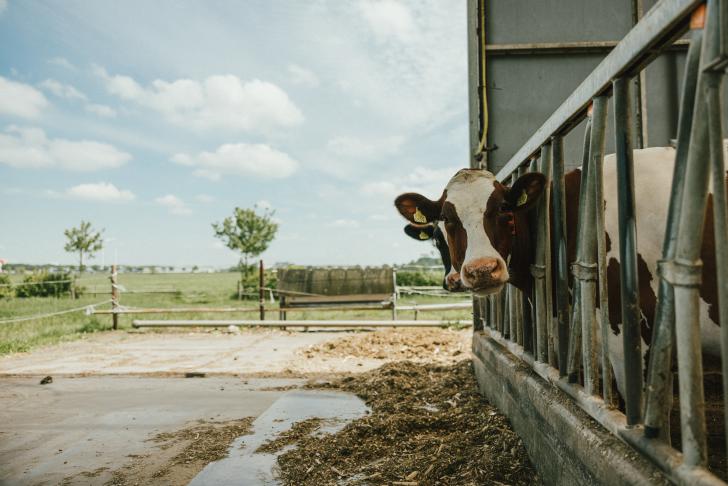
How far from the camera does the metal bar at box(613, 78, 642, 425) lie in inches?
59.4

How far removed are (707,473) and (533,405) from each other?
4.48 feet

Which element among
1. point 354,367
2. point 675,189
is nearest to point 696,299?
point 675,189

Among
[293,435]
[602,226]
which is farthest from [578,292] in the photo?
[293,435]

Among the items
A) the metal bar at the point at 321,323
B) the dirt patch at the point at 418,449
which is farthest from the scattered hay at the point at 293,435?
the metal bar at the point at 321,323

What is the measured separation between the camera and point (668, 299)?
1272 millimetres

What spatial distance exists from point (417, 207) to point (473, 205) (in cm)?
49

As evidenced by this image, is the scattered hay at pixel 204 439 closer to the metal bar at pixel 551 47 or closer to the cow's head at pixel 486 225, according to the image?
the cow's head at pixel 486 225

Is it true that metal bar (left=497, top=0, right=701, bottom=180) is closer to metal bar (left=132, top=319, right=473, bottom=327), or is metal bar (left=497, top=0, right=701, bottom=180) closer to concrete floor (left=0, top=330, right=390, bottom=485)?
concrete floor (left=0, top=330, right=390, bottom=485)

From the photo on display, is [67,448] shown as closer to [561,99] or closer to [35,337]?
[561,99]

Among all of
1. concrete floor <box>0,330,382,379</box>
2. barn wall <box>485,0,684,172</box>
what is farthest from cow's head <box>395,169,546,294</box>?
concrete floor <box>0,330,382,379</box>

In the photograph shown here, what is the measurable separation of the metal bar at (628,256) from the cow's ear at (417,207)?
1473 millimetres

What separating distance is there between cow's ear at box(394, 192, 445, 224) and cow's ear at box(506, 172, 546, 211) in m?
0.48

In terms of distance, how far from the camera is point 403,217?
3.26 metres

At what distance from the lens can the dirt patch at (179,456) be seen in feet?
9.13
